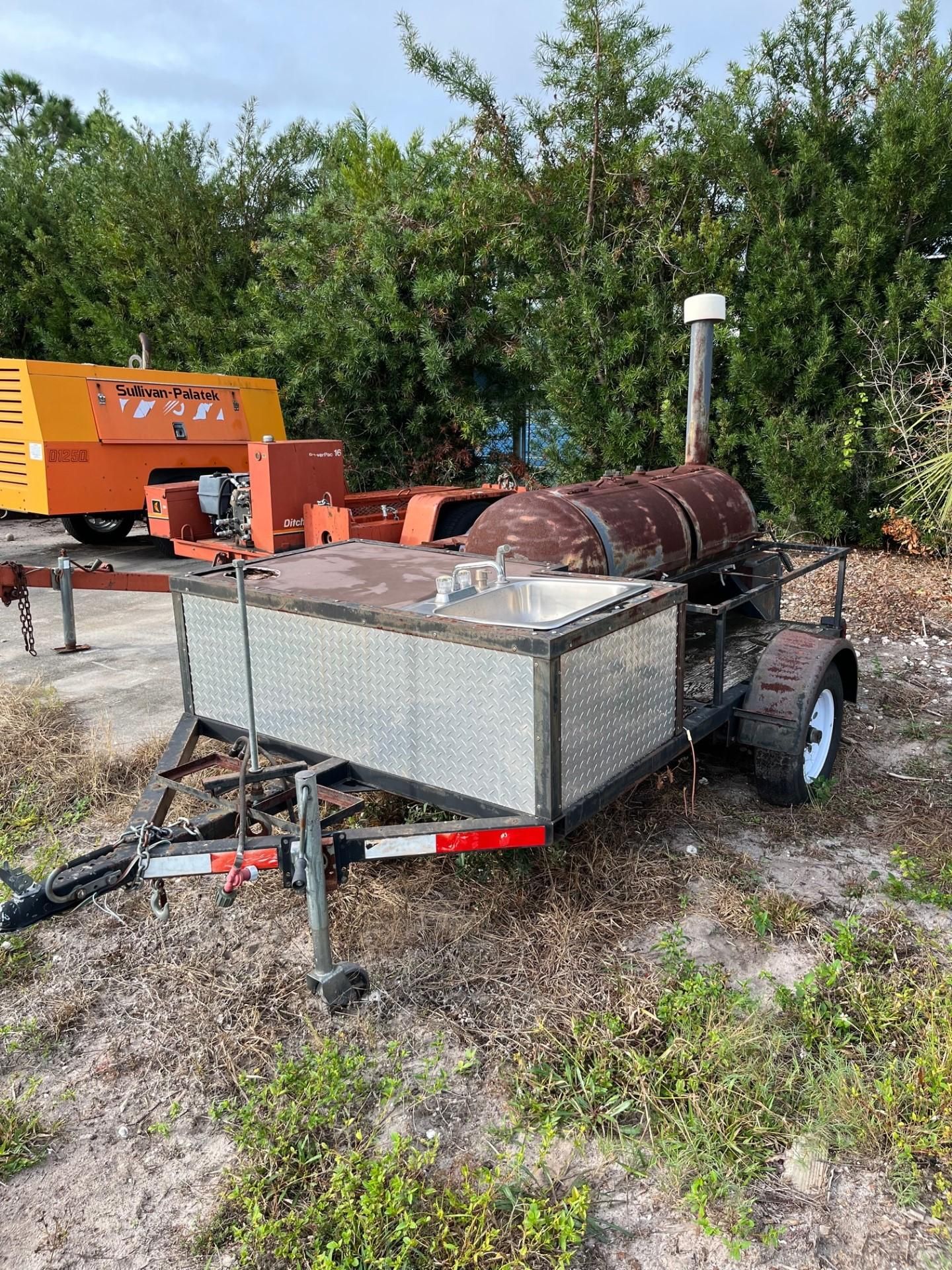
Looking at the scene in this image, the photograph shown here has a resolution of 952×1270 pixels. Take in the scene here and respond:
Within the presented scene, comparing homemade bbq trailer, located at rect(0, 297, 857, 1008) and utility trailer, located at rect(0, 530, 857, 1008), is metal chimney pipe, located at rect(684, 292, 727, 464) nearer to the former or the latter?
homemade bbq trailer, located at rect(0, 297, 857, 1008)

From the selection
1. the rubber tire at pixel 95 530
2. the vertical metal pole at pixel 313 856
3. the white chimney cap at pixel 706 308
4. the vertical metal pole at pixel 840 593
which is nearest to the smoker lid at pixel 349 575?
the vertical metal pole at pixel 313 856

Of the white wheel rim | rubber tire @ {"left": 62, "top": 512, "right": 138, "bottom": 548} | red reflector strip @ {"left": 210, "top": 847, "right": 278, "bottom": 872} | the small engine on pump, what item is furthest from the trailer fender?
rubber tire @ {"left": 62, "top": 512, "right": 138, "bottom": 548}

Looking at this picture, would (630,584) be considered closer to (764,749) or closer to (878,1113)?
(764,749)

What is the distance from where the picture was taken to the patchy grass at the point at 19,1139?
2.37m

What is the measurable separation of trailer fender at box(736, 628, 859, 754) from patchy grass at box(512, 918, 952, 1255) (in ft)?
3.89

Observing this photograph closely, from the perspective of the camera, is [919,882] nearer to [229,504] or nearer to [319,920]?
[319,920]

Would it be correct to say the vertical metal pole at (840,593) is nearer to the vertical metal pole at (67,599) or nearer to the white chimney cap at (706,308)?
the white chimney cap at (706,308)

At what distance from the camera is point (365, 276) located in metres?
12.5

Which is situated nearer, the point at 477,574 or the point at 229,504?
the point at 477,574

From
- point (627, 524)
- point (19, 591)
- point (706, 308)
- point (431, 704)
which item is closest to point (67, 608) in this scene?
point (19, 591)

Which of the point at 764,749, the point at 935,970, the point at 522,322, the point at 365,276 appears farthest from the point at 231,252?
the point at 935,970

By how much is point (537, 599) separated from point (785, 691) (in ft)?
4.55

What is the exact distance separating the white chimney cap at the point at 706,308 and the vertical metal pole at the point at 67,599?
4352mm

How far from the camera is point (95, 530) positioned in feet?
39.8
